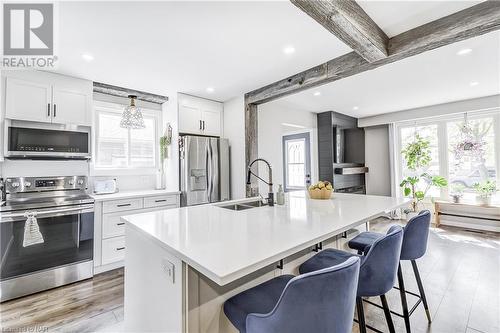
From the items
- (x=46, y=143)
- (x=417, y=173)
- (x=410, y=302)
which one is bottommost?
(x=410, y=302)

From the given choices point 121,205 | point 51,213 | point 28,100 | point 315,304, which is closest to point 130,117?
point 28,100

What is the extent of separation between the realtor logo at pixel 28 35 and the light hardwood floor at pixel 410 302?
2.47 meters

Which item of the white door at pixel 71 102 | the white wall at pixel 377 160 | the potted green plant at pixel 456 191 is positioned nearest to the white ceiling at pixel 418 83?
the white wall at pixel 377 160

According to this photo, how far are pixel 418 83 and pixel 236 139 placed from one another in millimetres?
2933

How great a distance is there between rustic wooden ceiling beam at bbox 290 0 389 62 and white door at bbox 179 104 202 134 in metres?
2.50

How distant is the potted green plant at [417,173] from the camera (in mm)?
5086

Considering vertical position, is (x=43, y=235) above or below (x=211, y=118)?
below

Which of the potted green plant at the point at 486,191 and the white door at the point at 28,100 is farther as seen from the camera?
the potted green plant at the point at 486,191

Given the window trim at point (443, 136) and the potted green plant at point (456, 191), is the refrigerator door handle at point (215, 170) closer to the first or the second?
the window trim at point (443, 136)

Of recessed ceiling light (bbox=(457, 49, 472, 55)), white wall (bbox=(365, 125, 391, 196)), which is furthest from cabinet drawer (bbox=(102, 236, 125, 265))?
white wall (bbox=(365, 125, 391, 196))

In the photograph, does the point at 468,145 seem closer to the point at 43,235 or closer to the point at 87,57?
the point at 87,57

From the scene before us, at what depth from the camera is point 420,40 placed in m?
2.07

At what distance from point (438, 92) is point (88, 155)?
218 inches

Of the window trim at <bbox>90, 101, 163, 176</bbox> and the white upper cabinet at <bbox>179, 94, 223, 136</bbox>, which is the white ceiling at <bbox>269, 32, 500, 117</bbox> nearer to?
the white upper cabinet at <bbox>179, 94, 223, 136</bbox>
